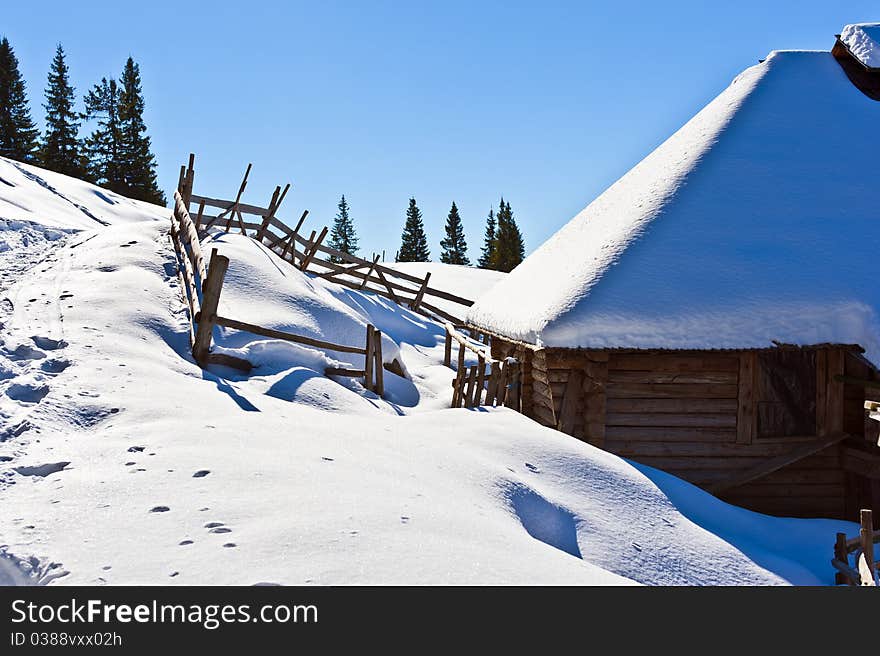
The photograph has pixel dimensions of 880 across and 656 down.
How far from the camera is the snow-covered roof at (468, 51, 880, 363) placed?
344 inches

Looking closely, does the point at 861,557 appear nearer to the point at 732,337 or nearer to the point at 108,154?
the point at 732,337

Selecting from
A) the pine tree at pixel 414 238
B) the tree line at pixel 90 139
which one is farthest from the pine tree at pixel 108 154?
the pine tree at pixel 414 238

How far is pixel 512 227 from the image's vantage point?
59.2m

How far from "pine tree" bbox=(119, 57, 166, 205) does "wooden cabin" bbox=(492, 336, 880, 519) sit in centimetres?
4107

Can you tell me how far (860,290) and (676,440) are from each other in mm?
3268

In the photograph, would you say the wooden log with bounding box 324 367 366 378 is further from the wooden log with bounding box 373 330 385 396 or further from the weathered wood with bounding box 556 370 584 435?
the weathered wood with bounding box 556 370 584 435

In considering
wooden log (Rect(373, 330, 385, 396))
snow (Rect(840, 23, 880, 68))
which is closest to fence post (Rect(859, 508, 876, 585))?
wooden log (Rect(373, 330, 385, 396))

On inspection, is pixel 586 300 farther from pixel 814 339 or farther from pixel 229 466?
pixel 229 466

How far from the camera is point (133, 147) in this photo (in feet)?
139

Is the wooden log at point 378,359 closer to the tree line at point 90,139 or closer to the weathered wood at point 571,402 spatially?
the weathered wood at point 571,402

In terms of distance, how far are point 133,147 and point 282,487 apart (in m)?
45.1

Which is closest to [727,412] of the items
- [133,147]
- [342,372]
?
[342,372]

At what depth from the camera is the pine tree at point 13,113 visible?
4009cm

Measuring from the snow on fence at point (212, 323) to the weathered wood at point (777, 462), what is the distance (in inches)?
222
